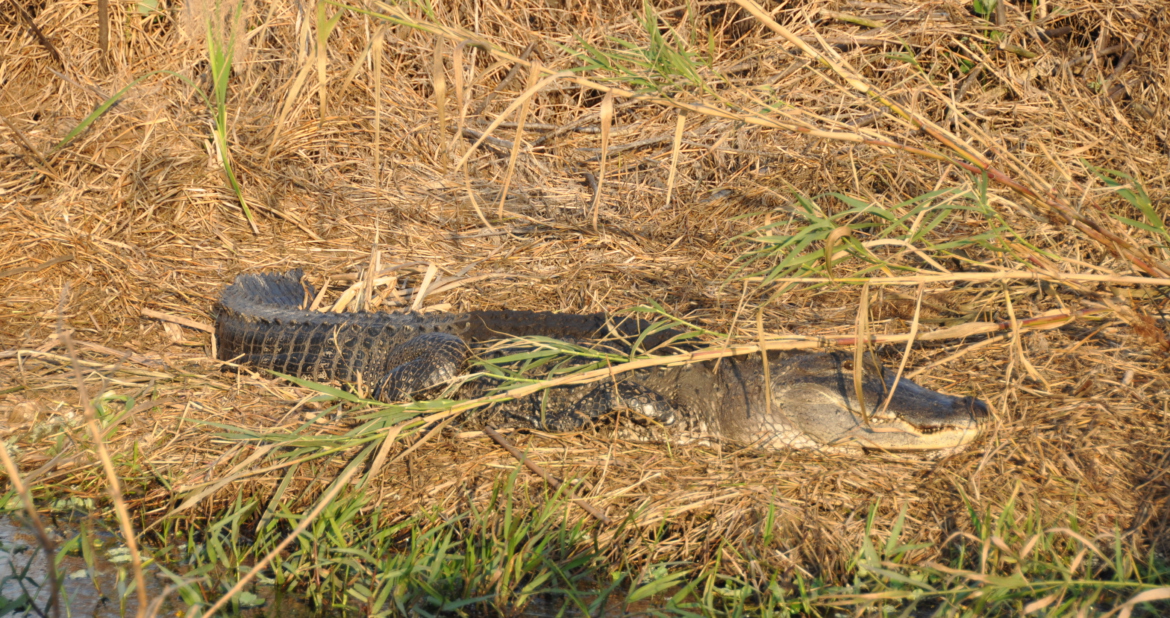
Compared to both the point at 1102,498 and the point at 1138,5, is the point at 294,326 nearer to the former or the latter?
the point at 1102,498

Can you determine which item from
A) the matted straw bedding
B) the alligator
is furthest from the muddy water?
the alligator

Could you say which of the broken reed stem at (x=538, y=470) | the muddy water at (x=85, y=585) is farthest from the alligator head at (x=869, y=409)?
the muddy water at (x=85, y=585)

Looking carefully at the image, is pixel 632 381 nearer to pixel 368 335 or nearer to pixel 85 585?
pixel 368 335

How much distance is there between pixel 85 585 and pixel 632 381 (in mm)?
1803

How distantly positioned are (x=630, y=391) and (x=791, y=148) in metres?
2.43

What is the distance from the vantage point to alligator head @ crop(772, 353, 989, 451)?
8.28ft

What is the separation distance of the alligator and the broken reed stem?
0.43 ft

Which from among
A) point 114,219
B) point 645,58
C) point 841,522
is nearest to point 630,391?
point 841,522

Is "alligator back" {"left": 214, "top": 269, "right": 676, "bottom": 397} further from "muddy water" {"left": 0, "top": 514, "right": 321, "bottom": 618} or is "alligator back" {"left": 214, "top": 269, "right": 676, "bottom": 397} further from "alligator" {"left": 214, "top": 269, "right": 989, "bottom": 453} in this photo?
"muddy water" {"left": 0, "top": 514, "right": 321, "bottom": 618}

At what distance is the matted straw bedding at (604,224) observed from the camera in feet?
7.83

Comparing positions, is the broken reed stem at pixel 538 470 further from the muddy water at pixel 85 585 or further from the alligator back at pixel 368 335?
the muddy water at pixel 85 585

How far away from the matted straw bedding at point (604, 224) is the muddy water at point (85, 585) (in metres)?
0.22

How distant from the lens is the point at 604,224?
4613 millimetres

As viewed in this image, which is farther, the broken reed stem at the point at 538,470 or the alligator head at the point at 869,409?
the alligator head at the point at 869,409
